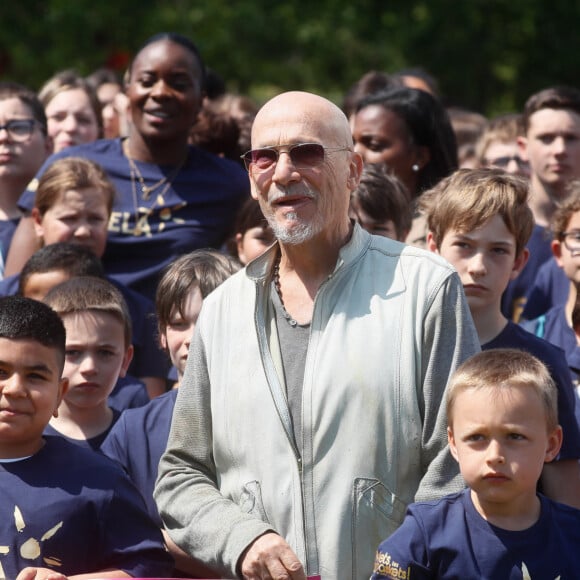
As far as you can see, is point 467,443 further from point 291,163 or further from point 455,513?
point 291,163

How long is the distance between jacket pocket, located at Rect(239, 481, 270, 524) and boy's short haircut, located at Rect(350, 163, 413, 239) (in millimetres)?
2193

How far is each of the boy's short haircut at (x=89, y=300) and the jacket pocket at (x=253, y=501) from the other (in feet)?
5.29

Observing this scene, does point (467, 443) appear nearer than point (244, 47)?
Yes

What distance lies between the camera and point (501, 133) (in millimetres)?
7887

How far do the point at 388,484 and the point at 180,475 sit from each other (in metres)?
0.66

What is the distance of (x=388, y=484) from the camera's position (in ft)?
12.3

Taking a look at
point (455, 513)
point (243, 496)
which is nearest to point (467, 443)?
point (455, 513)

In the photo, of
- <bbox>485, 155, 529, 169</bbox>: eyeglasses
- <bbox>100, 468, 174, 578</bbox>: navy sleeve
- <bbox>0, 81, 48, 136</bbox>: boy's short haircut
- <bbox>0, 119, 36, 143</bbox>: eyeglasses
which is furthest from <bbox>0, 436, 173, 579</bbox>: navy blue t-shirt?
<bbox>485, 155, 529, 169</bbox>: eyeglasses

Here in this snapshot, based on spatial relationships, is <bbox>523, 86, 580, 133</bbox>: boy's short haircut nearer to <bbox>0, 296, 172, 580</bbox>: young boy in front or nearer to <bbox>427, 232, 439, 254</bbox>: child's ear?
<bbox>427, 232, 439, 254</bbox>: child's ear

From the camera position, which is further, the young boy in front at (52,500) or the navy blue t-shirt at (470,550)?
the young boy in front at (52,500)

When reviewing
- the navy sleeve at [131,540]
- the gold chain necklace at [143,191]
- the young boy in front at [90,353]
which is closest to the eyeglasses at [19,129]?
the gold chain necklace at [143,191]

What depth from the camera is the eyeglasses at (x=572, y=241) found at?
220 inches

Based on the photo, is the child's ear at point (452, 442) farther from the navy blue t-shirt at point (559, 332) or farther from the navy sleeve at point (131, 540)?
the navy blue t-shirt at point (559, 332)

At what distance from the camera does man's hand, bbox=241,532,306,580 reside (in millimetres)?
3508
